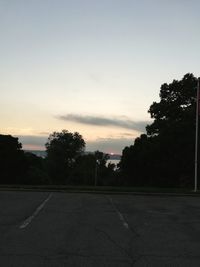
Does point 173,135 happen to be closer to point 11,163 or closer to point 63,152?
point 11,163

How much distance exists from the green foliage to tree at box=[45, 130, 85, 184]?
249 feet

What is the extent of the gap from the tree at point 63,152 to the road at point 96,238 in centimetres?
11250

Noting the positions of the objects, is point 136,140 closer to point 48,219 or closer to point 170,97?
point 170,97

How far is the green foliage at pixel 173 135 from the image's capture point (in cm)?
4875

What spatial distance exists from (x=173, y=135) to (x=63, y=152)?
95100 mm

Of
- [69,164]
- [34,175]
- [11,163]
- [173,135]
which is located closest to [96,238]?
[173,135]

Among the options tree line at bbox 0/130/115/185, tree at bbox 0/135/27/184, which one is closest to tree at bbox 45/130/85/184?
tree line at bbox 0/130/115/185

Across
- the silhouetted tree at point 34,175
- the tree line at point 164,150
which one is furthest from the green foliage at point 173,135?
the silhouetted tree at point 34,175

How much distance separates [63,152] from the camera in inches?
5620

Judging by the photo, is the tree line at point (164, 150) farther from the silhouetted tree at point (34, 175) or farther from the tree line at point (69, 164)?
the tree line at point (69, 164)

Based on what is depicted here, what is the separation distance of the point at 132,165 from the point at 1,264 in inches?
2173

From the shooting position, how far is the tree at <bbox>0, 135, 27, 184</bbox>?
69.7 metres

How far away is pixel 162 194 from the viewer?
31.5 m

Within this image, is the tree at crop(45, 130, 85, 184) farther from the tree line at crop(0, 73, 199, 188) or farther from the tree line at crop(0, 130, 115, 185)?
the tree line at crop(0, 73, 199, 188)
